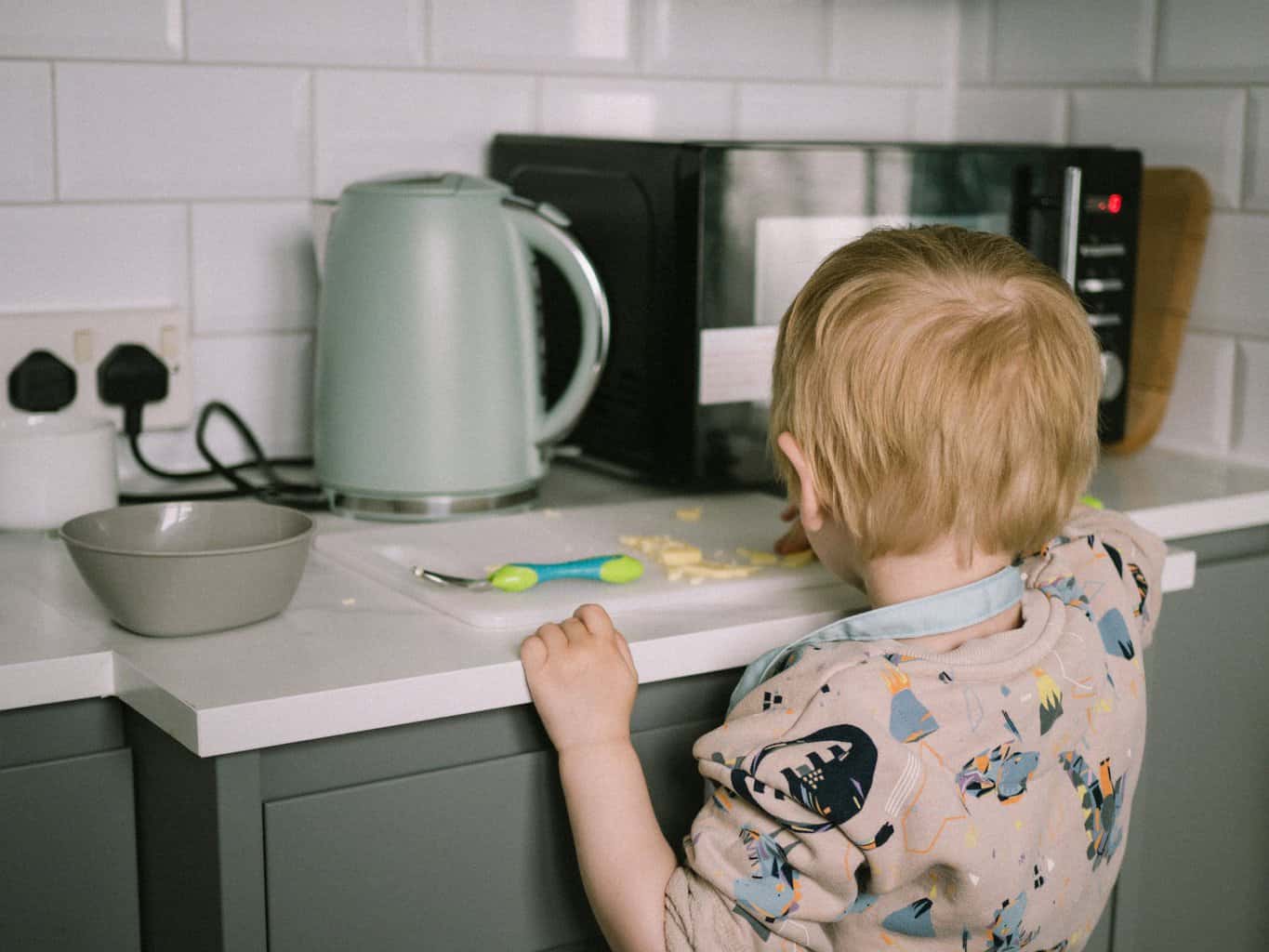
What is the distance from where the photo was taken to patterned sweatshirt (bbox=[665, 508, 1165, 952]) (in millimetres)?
786

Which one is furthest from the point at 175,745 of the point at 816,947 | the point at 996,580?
the point at 996,580

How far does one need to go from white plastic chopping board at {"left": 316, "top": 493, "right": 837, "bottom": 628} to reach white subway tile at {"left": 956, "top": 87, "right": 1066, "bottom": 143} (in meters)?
0.64

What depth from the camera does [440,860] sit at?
0.89 m

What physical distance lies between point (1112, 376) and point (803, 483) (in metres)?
0.65

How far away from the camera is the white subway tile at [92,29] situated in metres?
1.24

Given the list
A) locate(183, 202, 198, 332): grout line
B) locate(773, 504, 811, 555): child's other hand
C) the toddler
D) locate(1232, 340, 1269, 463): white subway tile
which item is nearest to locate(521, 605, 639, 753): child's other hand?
the toddler

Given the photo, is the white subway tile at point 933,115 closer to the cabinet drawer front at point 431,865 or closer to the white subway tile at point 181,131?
the white subway tile at point 181,131

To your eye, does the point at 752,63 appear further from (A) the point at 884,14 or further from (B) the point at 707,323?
(B) the point at 707,323

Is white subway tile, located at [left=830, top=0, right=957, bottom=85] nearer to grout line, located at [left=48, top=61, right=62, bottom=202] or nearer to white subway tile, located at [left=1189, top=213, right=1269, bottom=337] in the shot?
white subway tile, located at [left=1189, top=213, right=1269, bottom=337]

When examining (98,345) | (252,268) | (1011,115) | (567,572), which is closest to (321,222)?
(252,268)

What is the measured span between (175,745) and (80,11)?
28.0 inches

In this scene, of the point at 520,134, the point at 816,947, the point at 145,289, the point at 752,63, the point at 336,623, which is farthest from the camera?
the point at 752,63

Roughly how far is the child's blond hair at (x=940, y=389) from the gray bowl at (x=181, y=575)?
1.05 feet

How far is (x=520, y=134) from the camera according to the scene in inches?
57.2
